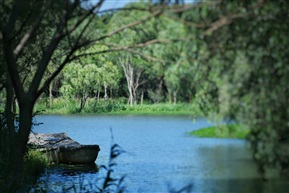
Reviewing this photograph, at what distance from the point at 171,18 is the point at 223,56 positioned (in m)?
0.56

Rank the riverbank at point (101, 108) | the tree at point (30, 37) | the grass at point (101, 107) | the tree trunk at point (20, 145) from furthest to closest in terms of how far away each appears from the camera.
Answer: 1. the grass at point (101, 107)
2. the riverbank at point (101, 108)
3. the tree trunk at point (20, 145)
4. the tree at point (30, 37)

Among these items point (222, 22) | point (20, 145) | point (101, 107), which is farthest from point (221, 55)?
point (101, 107)

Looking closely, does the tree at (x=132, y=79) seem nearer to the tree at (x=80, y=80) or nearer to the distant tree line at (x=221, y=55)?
the tree at (x=80, y=80)

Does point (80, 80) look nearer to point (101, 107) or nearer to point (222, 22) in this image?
point (101, 107)

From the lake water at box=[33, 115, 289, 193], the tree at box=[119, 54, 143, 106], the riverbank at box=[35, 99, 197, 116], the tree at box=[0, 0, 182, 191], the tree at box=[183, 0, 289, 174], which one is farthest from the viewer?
the tree at box=[119, 54, 143, 106]

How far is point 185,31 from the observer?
5.10 metres

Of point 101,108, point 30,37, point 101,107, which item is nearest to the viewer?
point 30,37

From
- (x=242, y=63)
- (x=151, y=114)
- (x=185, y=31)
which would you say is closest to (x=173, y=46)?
(x=185, y=31)

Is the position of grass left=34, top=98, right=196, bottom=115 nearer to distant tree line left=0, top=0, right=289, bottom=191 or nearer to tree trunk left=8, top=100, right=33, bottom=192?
tree trunk left=8, top=100, right=33, bottom=192

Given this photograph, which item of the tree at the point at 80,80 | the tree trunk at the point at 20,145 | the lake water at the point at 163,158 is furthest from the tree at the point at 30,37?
the tree at the point at 80,80

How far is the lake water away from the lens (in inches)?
287

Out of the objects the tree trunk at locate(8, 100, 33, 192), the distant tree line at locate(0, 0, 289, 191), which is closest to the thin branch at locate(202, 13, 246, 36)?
the distant tree line at locate(0, 0, 289, 191)

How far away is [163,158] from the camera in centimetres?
2158

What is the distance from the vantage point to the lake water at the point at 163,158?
729 cm
